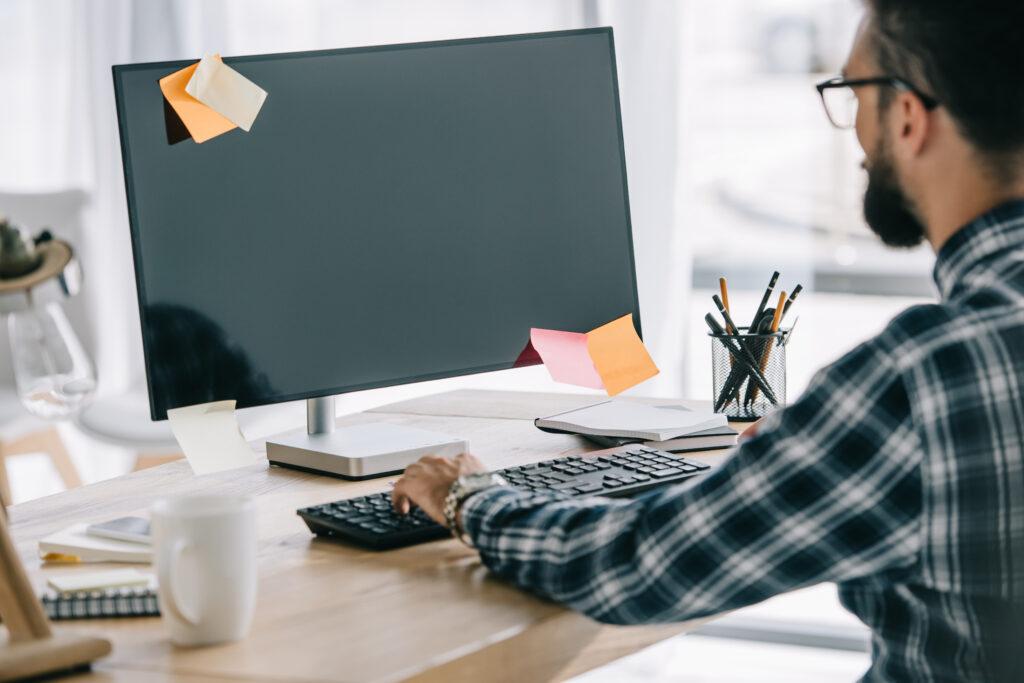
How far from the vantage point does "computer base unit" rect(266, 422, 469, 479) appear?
129 cm

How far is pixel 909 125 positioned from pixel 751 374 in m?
0.69

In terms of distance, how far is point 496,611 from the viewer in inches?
35.1

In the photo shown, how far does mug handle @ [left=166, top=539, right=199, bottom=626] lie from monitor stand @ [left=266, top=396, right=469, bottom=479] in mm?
482

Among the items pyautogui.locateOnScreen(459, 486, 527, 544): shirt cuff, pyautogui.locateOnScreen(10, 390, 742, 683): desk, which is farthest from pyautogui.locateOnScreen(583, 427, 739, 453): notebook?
pyautogui.locateOnScreen(459, 486, 527, 544): shirt cuff

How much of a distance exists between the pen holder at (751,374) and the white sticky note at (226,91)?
0.69m

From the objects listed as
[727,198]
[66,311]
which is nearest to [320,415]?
[727,198]

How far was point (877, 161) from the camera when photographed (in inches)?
38.4

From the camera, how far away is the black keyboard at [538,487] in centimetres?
106

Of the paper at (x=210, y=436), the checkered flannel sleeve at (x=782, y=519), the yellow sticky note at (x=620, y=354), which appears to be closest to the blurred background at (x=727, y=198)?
the yellow sticky note at (x=620, y=354)

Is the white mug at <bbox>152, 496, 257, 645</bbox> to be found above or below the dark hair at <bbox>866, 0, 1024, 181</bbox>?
below

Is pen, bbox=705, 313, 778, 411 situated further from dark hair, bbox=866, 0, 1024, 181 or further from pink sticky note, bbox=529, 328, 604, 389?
dark hair, bbox=866, 0, 1024, 181

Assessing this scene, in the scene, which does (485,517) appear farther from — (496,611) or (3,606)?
(3,606)

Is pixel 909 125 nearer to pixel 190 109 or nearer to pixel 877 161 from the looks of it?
pixel 877 161

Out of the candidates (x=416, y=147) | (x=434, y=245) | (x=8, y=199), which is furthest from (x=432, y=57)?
(x=8, y=199)
